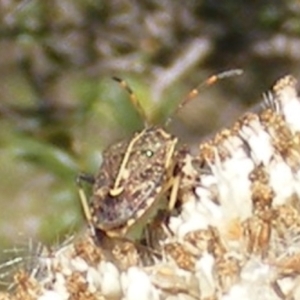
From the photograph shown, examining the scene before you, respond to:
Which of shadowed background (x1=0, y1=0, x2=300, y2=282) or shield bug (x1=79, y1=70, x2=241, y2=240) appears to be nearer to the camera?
shield bug (x1=79, y1=70, x2=241, y2=240)

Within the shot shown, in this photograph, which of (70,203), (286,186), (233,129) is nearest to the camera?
(286,186)

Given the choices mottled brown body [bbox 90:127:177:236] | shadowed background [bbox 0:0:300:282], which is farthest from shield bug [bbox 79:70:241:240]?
shadowed background [bbox 0:0:300:282]

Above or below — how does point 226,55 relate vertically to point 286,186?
above

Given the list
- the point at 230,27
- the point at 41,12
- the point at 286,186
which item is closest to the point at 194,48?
the point at 230,27

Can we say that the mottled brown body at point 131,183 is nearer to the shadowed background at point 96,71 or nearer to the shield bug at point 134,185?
the shield bug at point 134,185

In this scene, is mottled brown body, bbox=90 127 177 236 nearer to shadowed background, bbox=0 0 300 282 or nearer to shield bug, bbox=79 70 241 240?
shield bug, bbox=79 70 241 240

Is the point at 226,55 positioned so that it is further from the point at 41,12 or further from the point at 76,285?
the point at 76,285
